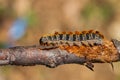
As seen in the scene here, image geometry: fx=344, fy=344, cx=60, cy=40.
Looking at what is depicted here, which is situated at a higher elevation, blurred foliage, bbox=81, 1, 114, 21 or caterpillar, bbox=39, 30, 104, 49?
blurred foliage, bbox=81, 1, 114, 21

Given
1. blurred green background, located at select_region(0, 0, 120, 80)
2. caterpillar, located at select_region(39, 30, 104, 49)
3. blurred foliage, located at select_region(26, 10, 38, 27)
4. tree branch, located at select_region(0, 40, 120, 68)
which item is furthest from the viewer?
blurred foliage, located at select_region(26, 10, 38, 27)

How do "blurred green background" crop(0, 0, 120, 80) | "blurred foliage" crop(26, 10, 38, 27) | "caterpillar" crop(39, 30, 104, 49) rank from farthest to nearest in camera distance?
"blurred foliage" crop(26, 10, 38, 27) → "blurred green background" crop(0, 0, 120, 80) → "caterpillar" crop(39, 30, 104, 49)

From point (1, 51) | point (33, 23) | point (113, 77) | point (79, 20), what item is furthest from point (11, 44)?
point (1, 51)

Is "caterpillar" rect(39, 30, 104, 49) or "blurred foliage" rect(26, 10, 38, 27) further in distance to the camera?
"blurred foliage" rect(26, 10, 38, 27)

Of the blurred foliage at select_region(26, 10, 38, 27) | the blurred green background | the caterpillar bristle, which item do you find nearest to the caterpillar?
the caterpillar bristle

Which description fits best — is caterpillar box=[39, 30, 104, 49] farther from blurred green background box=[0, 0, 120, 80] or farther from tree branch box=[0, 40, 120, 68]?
blurred green background box=[0, 0, 120, 80]

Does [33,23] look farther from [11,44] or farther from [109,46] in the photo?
[109,46]

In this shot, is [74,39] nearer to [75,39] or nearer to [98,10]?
[75,39]
